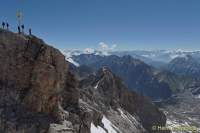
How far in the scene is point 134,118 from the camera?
478 ft

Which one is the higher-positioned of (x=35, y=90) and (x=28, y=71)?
(x=28, y=71)

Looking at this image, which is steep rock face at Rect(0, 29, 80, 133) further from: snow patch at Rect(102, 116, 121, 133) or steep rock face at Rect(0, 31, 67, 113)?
snow patch at Rect(102, 116, 121, 133)

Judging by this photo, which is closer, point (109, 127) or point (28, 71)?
point (28, 71)

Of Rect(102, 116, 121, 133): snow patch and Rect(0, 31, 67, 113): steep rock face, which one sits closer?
Rect(0, 31, 67, 113): steep rock face

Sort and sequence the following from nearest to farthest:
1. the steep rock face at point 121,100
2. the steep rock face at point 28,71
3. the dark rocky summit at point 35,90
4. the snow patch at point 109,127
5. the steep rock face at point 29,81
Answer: the dark rocky summit at point 35,90, the steep rock face at point 29,81, the steep rock face at point 28,71, the snow patch at point 109,127, the steep rock face at point 121,100

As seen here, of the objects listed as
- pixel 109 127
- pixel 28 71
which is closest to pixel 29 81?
pixel 28 71

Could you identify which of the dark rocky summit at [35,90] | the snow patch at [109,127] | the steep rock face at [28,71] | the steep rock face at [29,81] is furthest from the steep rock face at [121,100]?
the steep rock face at [28,71]

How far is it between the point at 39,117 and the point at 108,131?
45.3 meters

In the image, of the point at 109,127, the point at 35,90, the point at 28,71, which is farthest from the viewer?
the point at 109,127

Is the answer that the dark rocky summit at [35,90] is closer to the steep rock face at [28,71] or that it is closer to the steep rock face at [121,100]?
the steep rock face at [28,71]

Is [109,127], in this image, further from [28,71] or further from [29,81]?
[28,71]

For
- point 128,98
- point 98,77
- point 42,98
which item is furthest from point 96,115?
point 98,77

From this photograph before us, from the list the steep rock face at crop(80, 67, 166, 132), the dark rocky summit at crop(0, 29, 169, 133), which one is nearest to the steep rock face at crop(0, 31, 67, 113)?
the dark rocky summit at crop(0, 29, 169, 133)

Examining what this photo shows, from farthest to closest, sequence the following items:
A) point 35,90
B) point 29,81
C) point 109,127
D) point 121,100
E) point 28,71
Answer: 1. point 121,100
2. point 109,127
3. point 28,71
4. point 29,81
5. point 35,90
